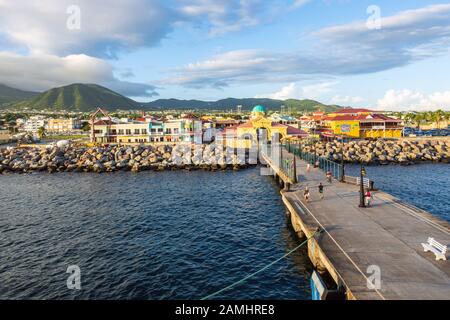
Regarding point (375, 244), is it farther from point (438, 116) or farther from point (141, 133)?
point (438, 116)

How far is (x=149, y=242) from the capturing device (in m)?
30.7

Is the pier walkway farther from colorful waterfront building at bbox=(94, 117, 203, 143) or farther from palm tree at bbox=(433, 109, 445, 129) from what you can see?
palm tree at bbox=(433, 109, 445, 129)

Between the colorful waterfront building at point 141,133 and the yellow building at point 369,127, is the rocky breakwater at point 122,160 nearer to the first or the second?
the colorful waterfront building at point 141,133

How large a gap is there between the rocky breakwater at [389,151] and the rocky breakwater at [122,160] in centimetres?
2473

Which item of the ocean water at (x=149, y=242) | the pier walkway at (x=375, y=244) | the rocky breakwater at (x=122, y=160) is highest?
the rocky breakwater at (x=122, y=160)

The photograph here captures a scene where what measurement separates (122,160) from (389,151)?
69.6 meters

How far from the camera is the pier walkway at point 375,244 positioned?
1600cm

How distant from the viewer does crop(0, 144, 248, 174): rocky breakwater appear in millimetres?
73312

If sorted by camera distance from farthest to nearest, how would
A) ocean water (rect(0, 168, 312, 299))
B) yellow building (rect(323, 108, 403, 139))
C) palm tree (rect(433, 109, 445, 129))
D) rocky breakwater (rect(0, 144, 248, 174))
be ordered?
palm tree (rect(433, 109, 445, 129)) < yellow building (rect(323, 108, 403, 139)) < rocky breakwater (rect(0, 144, 248, 174)) < ocean water (rect(0, 168, 312, 299))

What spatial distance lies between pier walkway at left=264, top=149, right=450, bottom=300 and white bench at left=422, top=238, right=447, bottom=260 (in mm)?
387

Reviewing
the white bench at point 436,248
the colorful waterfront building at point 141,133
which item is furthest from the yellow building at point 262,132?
the white bench at point 436,248

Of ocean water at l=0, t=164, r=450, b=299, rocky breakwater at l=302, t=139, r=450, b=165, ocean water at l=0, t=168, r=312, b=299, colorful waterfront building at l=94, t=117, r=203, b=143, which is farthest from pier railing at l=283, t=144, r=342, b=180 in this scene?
colorful waterfront building at l=94, t=117, r=203, b=143

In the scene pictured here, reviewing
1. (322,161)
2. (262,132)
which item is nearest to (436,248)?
(322,161)
